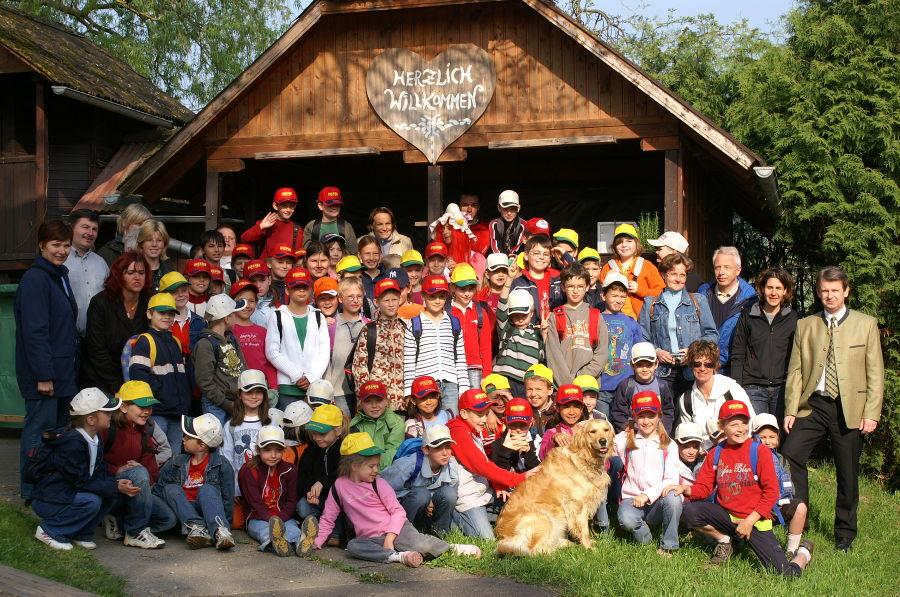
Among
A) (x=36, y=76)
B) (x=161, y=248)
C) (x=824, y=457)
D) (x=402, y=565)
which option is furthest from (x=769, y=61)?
(x=36, y=76)

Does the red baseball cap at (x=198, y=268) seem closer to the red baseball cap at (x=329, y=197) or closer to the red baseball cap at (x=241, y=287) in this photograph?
the red baseball cap at (x=241, y=287)

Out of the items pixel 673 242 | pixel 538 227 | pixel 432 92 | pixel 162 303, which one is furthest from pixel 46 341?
pixel 432 92

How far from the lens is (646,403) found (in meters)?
7.41

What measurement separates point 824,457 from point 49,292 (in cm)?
930

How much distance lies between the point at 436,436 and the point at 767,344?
2987 mm

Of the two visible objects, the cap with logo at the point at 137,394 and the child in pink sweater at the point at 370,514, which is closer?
the child in pink sweater at the point at 370,514

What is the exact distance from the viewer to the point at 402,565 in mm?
6879

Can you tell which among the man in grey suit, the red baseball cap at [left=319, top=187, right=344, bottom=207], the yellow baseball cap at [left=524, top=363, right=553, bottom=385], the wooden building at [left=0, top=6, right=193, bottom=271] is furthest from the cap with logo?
the wooden building at [left=0, top=6, right=193, bottom=271]

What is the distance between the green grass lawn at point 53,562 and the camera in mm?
6043

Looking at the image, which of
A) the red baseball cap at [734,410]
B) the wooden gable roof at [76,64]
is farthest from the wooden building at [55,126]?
the red baseball cap at [734,410]

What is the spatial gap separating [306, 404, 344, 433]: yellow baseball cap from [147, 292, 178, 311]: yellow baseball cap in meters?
1.52

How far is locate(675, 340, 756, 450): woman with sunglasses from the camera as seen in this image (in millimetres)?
7816

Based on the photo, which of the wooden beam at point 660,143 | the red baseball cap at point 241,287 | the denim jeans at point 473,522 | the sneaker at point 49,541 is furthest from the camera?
the wooden beam at point 660,143

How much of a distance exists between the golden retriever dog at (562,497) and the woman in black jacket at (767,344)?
1713mm
